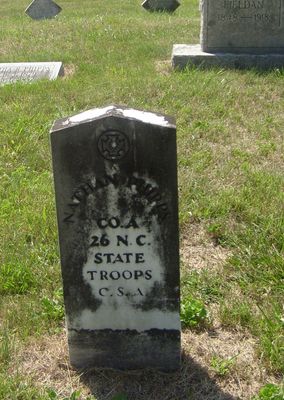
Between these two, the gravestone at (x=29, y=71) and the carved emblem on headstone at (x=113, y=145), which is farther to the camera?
the gravestone at (x=29, y=71)

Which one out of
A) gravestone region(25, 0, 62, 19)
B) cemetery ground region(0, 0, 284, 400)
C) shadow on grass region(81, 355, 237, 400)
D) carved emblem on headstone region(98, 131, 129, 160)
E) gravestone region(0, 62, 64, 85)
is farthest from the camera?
gravestone region(25, 0, 62, 19)

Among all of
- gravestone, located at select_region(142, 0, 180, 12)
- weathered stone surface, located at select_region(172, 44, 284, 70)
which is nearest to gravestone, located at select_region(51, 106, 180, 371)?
weathered stone surface, located at select_region(172, 44, 284, 70)

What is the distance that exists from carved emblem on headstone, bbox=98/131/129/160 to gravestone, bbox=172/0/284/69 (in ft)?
19.3

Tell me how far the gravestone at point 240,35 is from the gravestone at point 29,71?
1584 millimetres

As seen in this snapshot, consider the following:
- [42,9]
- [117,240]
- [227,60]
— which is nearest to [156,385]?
[117,240]

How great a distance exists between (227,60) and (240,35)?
0.43 meters

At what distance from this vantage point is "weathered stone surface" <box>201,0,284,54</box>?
8.20 meters

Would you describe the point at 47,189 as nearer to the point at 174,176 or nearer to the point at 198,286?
the point at 198,286

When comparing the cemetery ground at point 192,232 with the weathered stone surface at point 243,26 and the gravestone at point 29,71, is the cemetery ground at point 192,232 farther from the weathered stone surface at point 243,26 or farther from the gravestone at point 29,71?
the weathered stone surface at point 243,26

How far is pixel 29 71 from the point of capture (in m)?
8.23

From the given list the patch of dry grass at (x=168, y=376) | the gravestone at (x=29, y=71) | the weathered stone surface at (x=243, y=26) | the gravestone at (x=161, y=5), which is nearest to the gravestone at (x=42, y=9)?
the gravestone at (x=161, y=5)

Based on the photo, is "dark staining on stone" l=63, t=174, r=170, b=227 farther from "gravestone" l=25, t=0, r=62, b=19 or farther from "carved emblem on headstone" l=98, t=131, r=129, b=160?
"gravestone" l=25, t=0, r=62, b=19

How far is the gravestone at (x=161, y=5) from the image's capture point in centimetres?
1430

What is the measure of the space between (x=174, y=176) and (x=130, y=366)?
1.00 metres
